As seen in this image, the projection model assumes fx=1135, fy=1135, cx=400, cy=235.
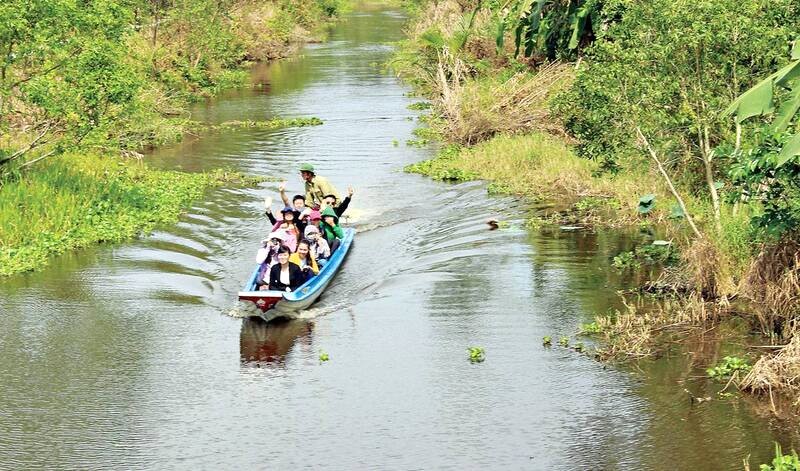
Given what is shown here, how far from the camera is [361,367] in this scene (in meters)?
13.6

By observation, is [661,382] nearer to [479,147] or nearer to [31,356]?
[31,356]

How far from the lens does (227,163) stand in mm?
28453

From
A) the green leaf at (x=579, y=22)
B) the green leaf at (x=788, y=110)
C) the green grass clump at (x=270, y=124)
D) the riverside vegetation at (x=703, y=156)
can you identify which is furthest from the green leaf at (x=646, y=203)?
the green grass clump at (x=270, y=124)

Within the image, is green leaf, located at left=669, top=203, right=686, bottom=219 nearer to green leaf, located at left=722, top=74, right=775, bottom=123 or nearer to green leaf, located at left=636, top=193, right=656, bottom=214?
green leaf, located at left=636, top=193, right=656, bottom=214

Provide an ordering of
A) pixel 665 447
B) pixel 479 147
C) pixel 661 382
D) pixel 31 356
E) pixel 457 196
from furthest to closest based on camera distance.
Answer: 1. pixel 479 147
2. pixel 457 196
3. pixel 31 356
4. pixel 661 382
5. pixel 665 447

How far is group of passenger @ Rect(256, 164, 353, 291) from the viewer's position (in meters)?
16.1

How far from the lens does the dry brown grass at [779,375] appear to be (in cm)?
1194

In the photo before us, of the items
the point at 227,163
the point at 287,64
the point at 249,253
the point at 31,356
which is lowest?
the point at 31,356

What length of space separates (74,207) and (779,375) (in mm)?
13358

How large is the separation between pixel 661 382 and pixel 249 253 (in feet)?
29.2

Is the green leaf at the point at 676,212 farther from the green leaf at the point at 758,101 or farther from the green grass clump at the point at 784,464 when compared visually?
the green grass clump at the point at 784,464

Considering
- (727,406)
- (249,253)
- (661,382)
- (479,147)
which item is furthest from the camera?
(479,147)

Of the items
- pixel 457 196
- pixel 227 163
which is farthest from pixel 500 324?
pixel 227 163

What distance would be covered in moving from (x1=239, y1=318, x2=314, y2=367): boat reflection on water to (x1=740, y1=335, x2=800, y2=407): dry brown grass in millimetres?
5536
